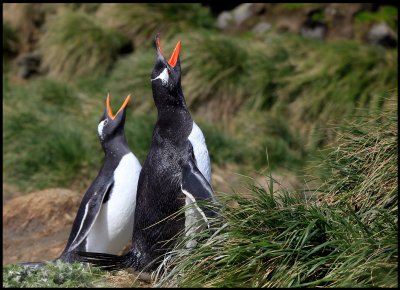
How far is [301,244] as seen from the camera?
337cm

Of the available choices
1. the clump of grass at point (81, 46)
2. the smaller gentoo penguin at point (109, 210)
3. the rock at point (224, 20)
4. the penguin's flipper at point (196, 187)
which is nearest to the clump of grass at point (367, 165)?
the penguin's flipper at point (196, 187)

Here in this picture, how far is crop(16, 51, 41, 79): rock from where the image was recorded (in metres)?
11.1

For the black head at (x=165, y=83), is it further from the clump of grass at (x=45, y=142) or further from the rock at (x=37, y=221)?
the clump of grass at (x=45, y=142)

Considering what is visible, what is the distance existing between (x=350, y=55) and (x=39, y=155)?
3483 millimetres

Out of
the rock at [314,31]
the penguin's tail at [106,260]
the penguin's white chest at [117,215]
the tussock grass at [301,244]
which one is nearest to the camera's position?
the tussock grass at [301,244]

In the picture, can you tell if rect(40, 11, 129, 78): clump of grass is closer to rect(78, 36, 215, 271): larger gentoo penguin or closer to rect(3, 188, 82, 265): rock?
rect(3, 188, 82, 265): rock

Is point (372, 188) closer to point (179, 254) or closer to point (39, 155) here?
point (179, 254)

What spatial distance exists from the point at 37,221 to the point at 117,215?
74.9 inches

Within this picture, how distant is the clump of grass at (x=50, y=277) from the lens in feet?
11.0

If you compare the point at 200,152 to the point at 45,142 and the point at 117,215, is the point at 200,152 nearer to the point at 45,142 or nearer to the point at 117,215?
the point at 117,215

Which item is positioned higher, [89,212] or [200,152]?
[200,152]

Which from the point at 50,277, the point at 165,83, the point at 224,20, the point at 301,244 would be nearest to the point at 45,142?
the point at 224,20

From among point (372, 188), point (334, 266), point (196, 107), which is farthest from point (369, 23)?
point (334, 266)

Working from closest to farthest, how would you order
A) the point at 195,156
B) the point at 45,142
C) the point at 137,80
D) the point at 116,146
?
the point at 195,156, the point at 116,146, the point at 45,142, the point at 137,80
